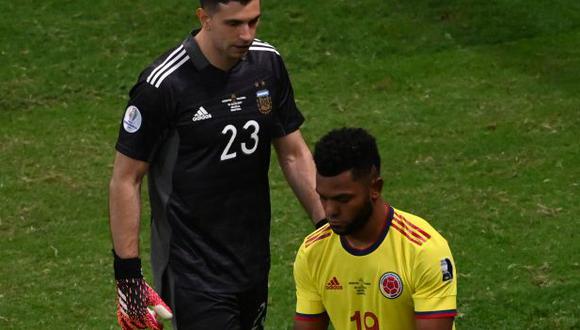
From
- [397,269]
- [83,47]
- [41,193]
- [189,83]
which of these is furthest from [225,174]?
[83,47]

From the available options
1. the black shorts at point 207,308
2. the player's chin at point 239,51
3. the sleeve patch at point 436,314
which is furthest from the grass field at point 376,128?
the sleeve patch at point 436,314

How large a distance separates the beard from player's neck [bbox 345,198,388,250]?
0.03 metres

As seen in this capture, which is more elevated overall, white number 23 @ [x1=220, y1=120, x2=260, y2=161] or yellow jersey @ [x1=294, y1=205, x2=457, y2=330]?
white number 23 @ [x1=220, y1=120, x2=260, y2=161]

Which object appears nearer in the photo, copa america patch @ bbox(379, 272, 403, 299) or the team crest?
copa america patch @ bbox(379, 272, 403, 299)

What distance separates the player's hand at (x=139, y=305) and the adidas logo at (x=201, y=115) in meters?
0.97

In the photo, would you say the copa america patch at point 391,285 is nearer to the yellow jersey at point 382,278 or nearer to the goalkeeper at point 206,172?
the yellow jersey at point 382,278

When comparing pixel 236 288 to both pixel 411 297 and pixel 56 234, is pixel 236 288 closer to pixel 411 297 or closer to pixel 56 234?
pixel 411 297

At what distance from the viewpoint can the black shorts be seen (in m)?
7.93

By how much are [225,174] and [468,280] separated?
4.11 metres

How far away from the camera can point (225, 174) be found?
7.80m

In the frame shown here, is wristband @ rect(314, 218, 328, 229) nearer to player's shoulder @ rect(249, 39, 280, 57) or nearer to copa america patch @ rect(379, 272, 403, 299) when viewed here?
player's shoulder @ rect(249, 39, 280, 57)

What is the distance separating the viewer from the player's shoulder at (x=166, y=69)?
7.65 metres

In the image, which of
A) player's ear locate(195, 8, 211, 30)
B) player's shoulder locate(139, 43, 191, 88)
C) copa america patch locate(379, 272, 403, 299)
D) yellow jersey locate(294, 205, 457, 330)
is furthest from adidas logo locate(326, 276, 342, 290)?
player's ear locate(195, 8, 211, 30)

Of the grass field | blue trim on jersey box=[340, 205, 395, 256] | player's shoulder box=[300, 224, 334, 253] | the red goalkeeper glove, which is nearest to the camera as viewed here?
blue trim on jersey box=[340, 205, 395, 256]
